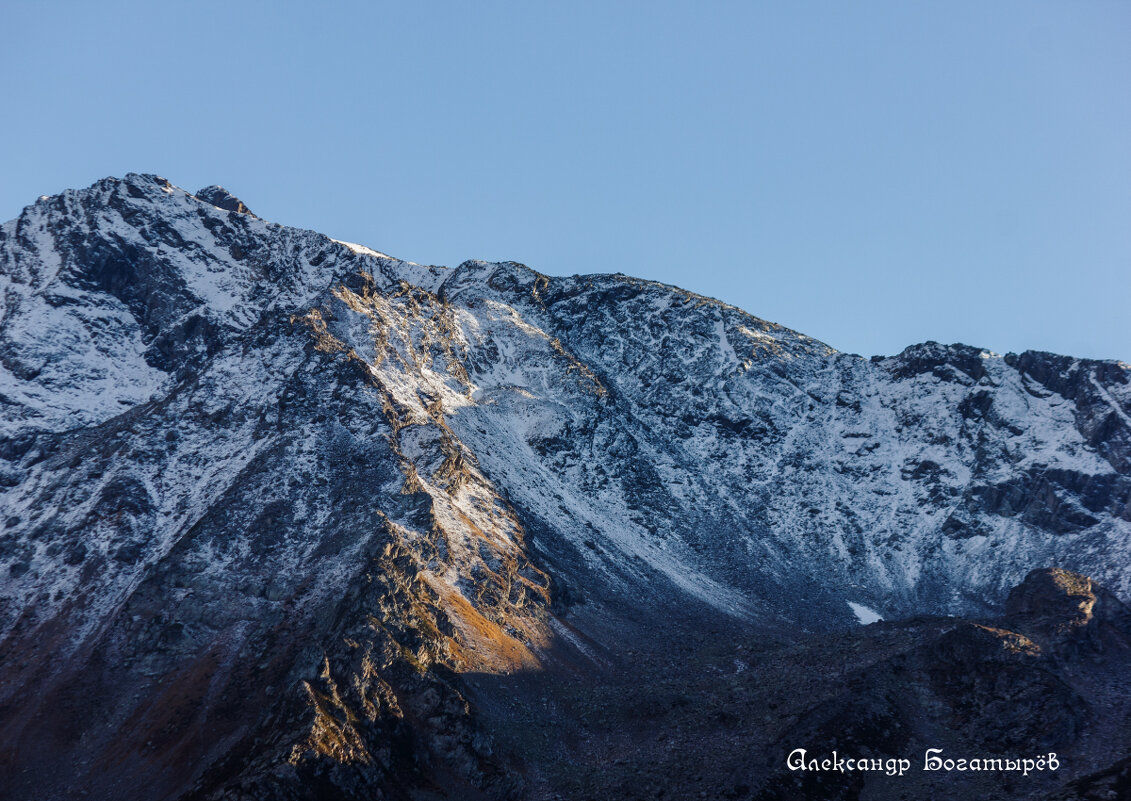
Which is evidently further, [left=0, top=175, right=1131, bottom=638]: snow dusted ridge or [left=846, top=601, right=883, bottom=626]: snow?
[left=846, top=601, right=883, bottom=626]: snow

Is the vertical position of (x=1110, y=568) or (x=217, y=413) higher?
(x=1110, y=568)

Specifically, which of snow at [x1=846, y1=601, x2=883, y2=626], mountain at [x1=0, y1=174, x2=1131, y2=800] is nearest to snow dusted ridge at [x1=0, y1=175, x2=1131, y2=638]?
mountain at [x1=0, y1=174, x2=1131, y2=800]

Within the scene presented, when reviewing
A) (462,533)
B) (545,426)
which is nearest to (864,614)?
(545,426)

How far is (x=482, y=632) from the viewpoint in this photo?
95.6 metres

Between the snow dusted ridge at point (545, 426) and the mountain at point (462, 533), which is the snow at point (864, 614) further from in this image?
the snow dusted ridge at point (545, 426)

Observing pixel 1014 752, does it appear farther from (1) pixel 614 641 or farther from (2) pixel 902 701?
(1) pixel 614 641

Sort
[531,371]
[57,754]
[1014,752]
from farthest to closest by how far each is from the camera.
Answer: [531,371], [57,754], [1014,752]

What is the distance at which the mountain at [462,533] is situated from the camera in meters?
74.7

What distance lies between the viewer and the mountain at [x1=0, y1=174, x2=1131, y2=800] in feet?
245

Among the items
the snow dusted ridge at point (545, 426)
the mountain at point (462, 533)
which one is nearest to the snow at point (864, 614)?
the mountain at point (462, 533)

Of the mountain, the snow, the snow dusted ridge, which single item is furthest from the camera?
the snow

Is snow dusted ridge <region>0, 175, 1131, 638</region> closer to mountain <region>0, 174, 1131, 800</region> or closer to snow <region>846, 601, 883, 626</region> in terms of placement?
mountain <region>0, 174, 1131, 800</region>

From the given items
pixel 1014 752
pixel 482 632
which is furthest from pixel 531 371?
pixel 1014 752

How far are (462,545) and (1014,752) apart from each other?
63.8 meters
